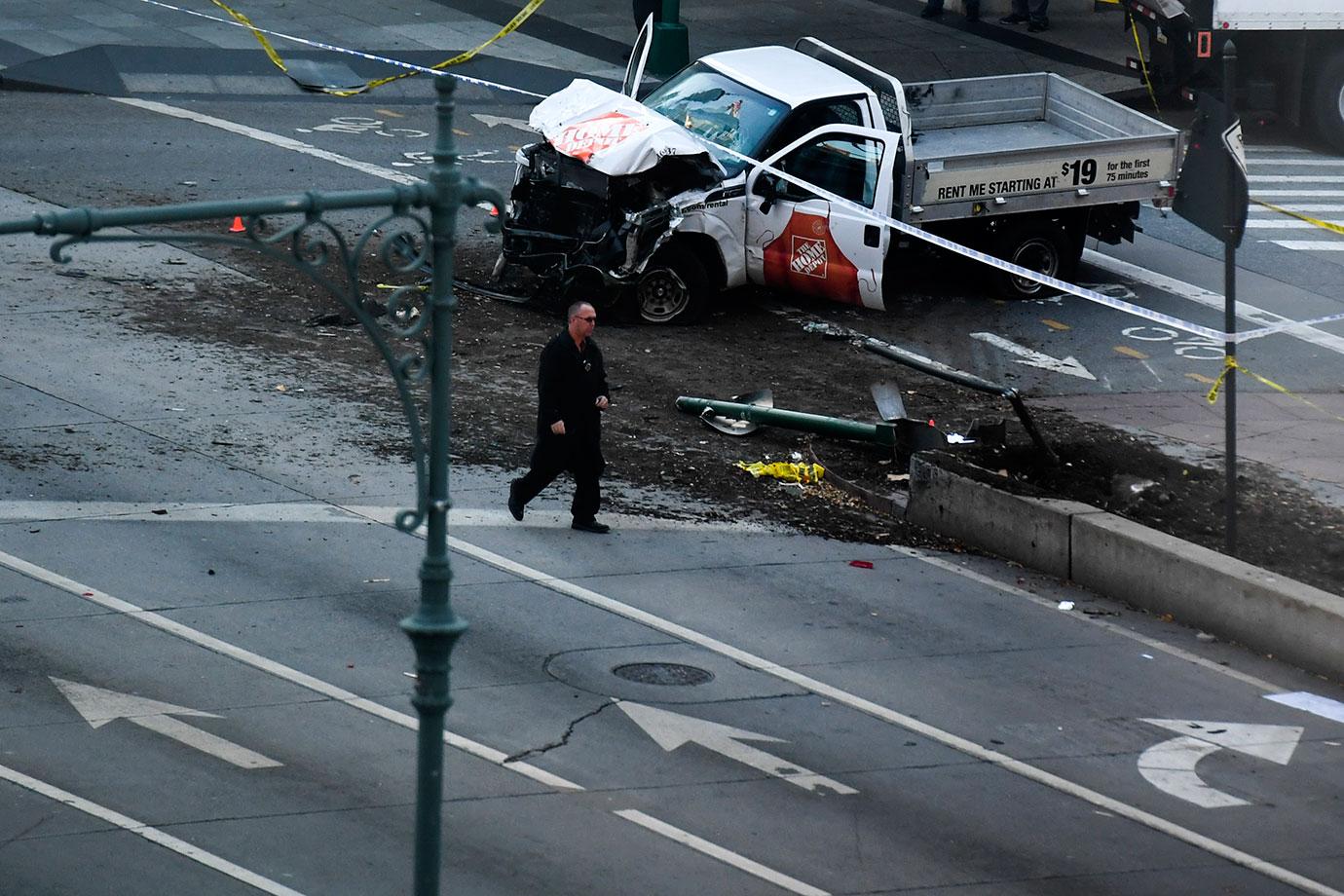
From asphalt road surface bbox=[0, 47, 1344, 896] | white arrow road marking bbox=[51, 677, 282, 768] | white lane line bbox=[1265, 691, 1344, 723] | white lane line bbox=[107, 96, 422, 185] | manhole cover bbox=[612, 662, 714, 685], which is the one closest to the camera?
asphalt road surface bbox=[0, 47, 1344, 896]

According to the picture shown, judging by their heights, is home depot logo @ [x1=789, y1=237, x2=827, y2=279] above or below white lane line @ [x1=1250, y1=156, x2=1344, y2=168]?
below

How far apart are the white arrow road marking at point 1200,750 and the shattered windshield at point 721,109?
827 cm

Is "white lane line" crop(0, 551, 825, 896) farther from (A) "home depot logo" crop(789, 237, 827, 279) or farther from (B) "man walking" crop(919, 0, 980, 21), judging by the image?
(B) "man walking" crop(919, 0, 980, 21)

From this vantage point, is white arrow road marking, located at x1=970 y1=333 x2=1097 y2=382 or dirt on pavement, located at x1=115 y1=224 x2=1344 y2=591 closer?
dirt on pavement, located at x1=115 y1=224 x2=1344 y2=591

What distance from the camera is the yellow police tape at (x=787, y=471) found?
13.8m

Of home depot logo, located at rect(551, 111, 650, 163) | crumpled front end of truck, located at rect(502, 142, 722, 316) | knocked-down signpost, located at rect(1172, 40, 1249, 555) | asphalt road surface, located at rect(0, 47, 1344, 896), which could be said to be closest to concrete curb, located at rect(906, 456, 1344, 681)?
asphalt road surface, located at rect(0, 47, 1344, 896)

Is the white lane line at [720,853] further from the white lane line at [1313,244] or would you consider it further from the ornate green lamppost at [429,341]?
the white lane line at [1313,244]

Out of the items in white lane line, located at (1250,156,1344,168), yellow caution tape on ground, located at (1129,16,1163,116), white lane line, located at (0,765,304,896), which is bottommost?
white lane line, located at (0,765,304,896)

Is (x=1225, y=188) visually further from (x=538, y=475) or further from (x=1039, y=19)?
(x=1039, y=19)

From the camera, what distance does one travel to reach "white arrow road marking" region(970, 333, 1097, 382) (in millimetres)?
16516

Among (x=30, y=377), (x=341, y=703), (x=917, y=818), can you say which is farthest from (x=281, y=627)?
(x=30, y=377)

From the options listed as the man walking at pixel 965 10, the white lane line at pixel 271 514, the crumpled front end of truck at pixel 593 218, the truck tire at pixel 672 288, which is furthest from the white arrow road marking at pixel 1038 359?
the man walking at pixel 965 10

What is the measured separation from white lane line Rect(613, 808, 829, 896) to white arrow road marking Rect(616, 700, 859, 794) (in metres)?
0.83

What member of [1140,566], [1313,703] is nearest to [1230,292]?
[1140,566]
